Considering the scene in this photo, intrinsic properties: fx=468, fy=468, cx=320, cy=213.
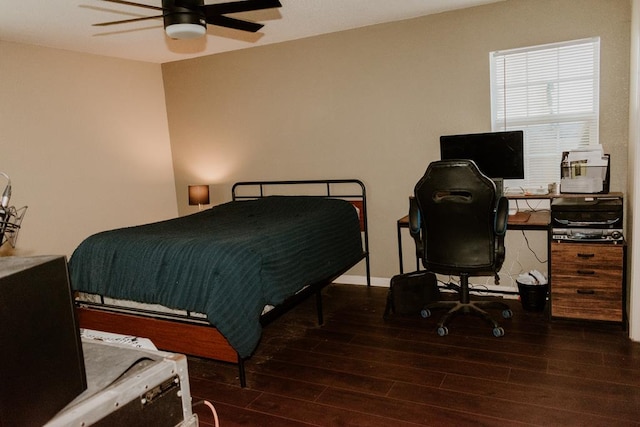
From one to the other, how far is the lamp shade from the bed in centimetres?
135

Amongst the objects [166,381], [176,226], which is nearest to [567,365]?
[166,381]

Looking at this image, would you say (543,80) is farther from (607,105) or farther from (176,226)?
(176,226)

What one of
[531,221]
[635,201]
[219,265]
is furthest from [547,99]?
[219,265]

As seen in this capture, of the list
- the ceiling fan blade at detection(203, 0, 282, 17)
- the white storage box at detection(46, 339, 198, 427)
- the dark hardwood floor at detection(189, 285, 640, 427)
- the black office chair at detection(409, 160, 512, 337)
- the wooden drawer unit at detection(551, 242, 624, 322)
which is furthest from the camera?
the wooden drawer unit at detection(551, 242, 624, 322)

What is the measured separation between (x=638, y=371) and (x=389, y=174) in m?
2.36

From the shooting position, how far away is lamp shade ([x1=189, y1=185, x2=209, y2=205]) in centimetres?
498

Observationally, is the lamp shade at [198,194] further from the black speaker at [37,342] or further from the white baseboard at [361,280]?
the black speaker at [37,342]

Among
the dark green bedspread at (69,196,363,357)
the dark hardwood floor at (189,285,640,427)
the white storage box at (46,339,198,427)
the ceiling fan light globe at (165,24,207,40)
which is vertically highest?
the ceiling fan light globe at (165,24,207,40)

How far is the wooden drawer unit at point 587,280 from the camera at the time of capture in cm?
302

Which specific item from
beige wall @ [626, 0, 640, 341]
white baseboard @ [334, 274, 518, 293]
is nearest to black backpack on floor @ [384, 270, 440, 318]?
white baseboard @ [334, 274, 518, 293]

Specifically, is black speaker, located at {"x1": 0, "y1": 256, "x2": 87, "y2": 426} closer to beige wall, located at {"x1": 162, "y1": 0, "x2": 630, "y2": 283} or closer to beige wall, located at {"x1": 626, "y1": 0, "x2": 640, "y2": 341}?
beige wall, located at {"x1": 626, "y1": 0, "x2": 640, "y2": 341}

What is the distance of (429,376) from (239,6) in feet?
7.49

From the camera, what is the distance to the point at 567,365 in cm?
266

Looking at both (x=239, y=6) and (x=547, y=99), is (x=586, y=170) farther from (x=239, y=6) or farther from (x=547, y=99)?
(x=239, y=6)
